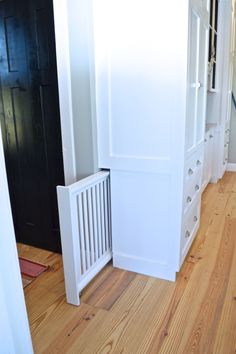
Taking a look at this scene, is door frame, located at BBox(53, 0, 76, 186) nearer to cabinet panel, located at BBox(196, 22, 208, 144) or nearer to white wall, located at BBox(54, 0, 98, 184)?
white wall, located at BBox(54, 0, 98, 184)

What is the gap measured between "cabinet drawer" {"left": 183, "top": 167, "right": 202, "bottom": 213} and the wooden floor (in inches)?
17.5

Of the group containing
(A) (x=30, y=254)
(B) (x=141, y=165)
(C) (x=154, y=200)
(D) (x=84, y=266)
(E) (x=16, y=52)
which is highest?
(E) (x=16, y=52)

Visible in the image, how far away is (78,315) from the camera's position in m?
1.58

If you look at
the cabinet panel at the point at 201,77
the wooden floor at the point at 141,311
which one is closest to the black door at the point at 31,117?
Result: the wooden floor at the point at 141,311

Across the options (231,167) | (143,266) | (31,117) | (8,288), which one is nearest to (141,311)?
(143,266)

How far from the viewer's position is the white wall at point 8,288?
3.23 ft

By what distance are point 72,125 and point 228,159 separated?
3.54m

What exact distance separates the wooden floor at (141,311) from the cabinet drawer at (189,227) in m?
0.13

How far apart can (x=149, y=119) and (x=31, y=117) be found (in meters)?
0.91

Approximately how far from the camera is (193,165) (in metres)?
1.94

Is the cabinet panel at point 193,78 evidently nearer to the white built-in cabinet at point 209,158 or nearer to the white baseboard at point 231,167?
the white built-in cabinet at point 209,158

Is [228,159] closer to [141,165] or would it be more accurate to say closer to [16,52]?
[141,165]

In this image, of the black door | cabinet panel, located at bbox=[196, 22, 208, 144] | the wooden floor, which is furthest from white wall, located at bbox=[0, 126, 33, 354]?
cabinet panel, located at bbox=[196, 22, 208, 144]

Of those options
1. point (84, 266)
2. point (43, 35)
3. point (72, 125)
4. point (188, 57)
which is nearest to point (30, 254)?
point (84, 266)
